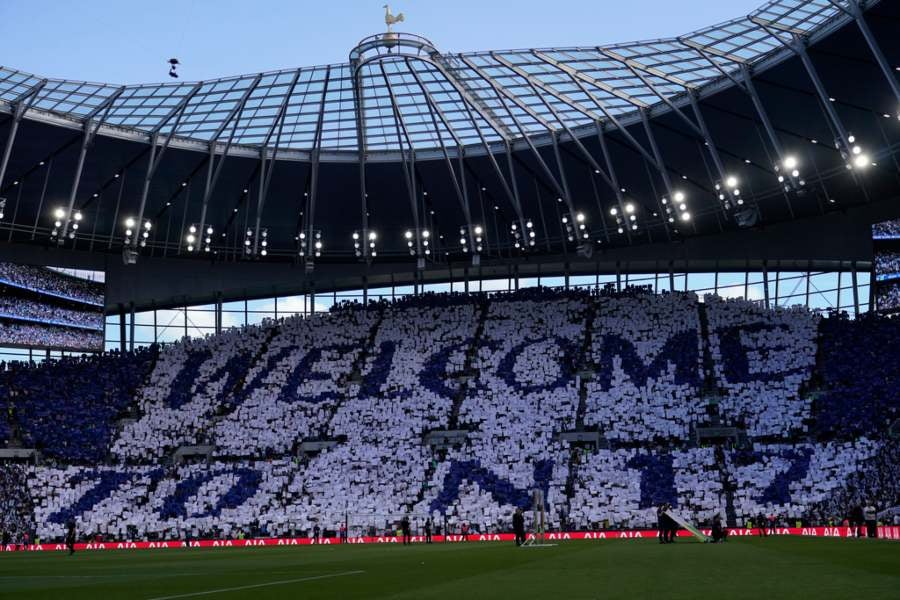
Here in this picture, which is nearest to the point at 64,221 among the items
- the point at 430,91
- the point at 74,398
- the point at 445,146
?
the point at 74,398

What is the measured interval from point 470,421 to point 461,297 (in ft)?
51.5

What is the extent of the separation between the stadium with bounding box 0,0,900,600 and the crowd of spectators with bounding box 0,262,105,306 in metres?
0.16

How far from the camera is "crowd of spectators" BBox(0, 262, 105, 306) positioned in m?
64.8

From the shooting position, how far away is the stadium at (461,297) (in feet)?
148

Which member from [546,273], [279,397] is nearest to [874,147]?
[546,273]

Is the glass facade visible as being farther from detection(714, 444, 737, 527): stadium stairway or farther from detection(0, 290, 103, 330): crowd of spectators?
detection(714, 444, 737, 527): stadium stairway

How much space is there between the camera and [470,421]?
53.7 metres

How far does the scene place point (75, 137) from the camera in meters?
53.7

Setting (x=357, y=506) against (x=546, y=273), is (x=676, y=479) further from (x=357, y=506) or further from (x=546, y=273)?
(x=546, y=273)

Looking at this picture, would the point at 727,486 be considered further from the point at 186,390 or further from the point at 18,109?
the point at 18,109

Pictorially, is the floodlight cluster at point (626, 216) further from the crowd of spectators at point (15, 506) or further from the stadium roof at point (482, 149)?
the crowd of spectators at point (15, 506)

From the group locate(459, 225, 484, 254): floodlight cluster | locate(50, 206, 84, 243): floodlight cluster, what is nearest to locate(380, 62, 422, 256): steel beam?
locate(459, 225, 484, 254): floodlight cluster

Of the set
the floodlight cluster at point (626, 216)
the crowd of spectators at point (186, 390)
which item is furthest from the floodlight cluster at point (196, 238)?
the floodlight cluster at point (626, 216)

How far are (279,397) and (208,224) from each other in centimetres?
1305
